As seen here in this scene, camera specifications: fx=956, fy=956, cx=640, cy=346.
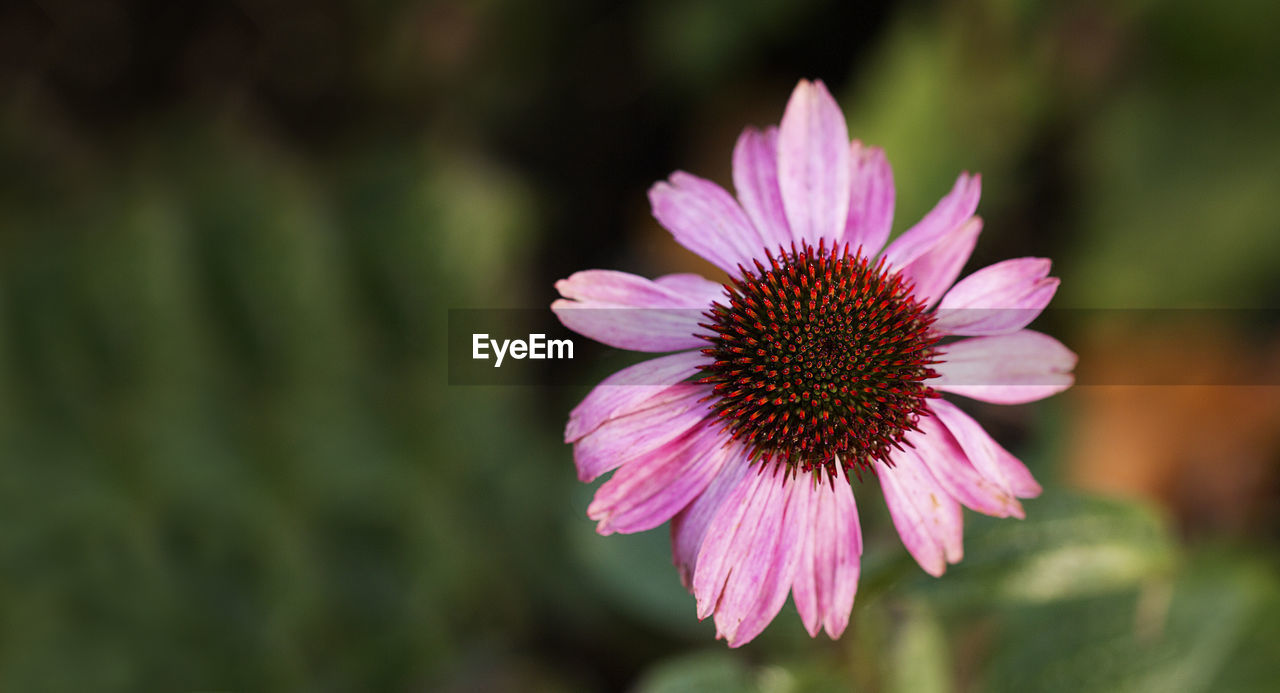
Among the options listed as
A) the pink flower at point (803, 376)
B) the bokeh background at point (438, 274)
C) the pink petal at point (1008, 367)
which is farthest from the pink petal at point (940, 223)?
the bokeh background at point (438, 274)

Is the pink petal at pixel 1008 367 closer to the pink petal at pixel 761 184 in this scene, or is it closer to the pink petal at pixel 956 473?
the pink petal at pixel 956 473

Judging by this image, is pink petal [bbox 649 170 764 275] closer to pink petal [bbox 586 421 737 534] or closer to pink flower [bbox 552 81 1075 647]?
pink flower [bbox 552 81 1075 647]

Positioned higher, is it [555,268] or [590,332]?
[555,268]

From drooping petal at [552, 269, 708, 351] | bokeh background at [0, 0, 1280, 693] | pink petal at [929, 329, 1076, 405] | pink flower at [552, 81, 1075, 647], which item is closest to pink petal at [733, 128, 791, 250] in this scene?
pink flower at [552, 81, 1075, 647]

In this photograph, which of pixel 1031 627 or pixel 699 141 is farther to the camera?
pixel 699 141

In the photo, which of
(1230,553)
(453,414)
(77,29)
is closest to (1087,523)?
(1230,553)

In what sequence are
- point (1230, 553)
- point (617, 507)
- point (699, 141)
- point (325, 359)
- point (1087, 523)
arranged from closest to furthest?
→ point (617, 507) → point (1087, 523) → point (1230, 553) → point (325, 359) → point (699, 141)

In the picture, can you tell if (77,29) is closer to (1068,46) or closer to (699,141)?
(699,141)

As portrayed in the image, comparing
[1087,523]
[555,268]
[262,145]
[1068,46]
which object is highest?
[1068,46]
